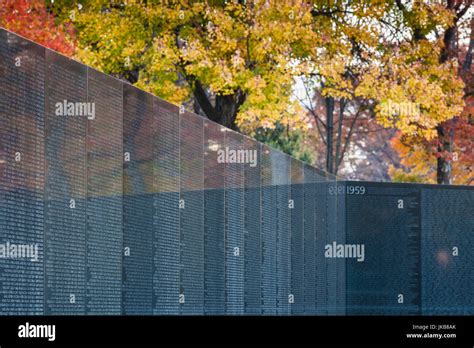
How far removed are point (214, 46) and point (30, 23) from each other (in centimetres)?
700

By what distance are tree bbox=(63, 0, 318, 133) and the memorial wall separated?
5.31 metres

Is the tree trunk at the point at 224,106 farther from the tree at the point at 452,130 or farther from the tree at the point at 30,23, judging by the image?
the tree at the point at 30,23

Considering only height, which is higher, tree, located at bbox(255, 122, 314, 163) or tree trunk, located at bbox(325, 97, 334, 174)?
tree, located at bbox(255, 122, 314, 163)

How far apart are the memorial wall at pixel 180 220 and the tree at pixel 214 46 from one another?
5.31m

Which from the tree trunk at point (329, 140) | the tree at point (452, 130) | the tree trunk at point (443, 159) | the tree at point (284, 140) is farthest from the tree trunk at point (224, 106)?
the tree at point (284, 140)

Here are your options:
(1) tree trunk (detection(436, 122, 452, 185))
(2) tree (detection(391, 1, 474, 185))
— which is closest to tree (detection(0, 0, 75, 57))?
(2) tree (detection(391, 1, 474, 185))

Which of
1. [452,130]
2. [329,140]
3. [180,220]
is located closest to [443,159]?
[452,130]

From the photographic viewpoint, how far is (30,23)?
87.0 ft

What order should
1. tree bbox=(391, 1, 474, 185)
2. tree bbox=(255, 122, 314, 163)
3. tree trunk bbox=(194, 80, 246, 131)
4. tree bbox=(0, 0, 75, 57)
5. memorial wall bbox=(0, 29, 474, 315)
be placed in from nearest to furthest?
memorial wall bbox=(0, 29, 474, 315) < tree bbox=(0, 0, 75, 57) < tree trunk bbox=(194, 80, 246, 131) < tree bbox=(391, 1, 474, 185) < tree bbox=(255, 122, 314, 163)

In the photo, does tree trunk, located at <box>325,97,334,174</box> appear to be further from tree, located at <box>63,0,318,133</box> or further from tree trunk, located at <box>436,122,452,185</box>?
tree, located at <box>63,0,318,133</box>

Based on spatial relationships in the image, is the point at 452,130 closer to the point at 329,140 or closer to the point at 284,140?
the point at 329,140

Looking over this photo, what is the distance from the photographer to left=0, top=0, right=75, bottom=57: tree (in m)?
25.8

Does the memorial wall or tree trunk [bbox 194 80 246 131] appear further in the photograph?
tree trunk [bbox 194 80 246 131]
